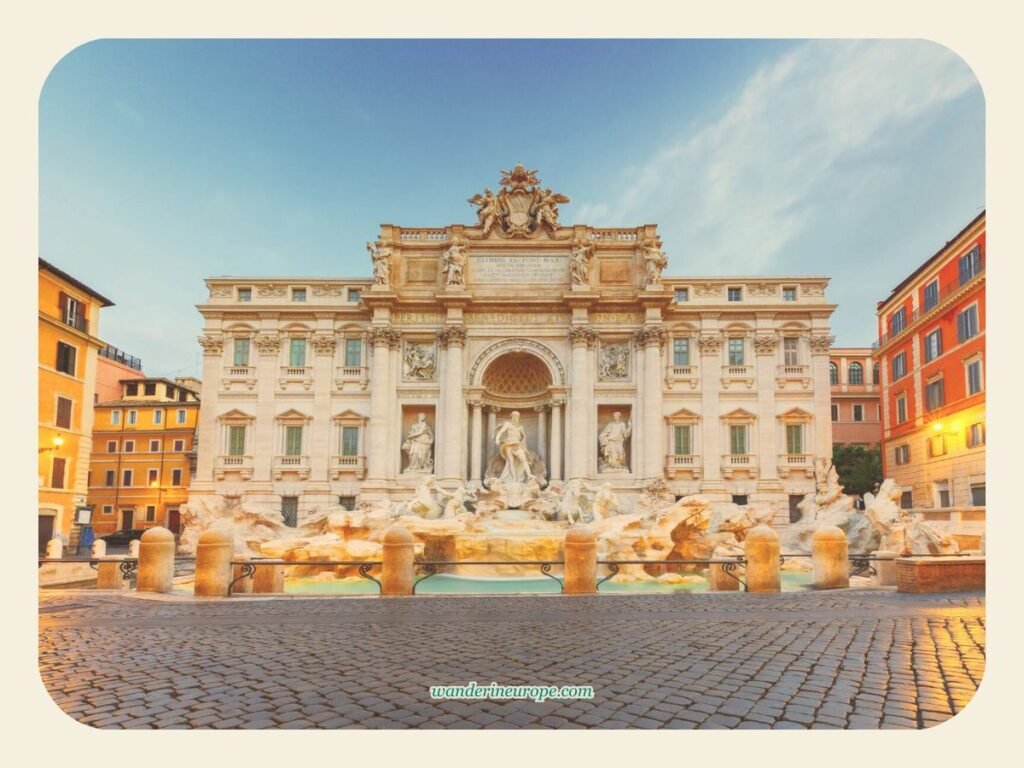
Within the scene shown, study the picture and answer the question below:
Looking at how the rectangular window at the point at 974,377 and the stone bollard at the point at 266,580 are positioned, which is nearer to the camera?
the rectangular window at the point at 974,377

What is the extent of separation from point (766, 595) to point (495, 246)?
61.8 feet

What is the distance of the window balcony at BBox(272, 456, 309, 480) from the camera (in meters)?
25.6

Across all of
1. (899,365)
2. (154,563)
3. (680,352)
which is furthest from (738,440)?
(154,563)

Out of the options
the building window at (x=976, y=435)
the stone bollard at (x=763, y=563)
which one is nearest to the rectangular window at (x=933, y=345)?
the building window at (x=976, y=435)

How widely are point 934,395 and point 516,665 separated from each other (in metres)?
5.87

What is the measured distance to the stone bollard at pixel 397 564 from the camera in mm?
10453

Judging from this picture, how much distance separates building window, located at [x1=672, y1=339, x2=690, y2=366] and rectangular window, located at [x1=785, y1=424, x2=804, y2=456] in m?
4.39

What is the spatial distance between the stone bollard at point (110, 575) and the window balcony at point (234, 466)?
42.5ft

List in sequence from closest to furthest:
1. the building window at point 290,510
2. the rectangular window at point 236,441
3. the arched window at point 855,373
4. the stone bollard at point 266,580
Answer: the stone bollard at point 266,580
the arched window at point 855,373
the rectangular window at point 236,441
the building window at point 290,510

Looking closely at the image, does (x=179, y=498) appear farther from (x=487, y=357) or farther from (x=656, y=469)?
(x=656, y=469)

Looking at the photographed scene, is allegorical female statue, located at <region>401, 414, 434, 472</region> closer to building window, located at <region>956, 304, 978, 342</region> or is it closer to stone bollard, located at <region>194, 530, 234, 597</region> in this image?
stone bollard, located at <region>194, 530, 234, 597</region>

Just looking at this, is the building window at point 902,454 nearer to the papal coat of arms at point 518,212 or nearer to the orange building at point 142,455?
the orange building at point 142,455

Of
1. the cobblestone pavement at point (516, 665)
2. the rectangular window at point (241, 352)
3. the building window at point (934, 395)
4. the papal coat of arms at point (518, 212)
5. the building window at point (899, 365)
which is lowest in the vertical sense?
the cobblestone pavement at point (516, 665)

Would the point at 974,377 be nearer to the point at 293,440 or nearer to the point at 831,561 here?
the point at 831,561
